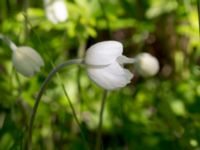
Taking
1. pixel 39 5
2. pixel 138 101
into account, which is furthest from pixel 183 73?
pixel 39 5

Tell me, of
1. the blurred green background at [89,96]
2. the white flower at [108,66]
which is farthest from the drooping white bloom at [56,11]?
the white flower at [108,66]

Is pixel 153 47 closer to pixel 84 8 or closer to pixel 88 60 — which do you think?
pixel 84 8

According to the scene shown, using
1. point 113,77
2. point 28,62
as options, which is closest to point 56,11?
point 28,62

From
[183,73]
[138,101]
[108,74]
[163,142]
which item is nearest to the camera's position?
[108,74]

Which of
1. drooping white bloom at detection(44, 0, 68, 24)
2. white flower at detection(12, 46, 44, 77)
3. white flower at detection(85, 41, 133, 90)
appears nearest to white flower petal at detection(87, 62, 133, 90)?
white flower at detection(85, 41, 133, 90)

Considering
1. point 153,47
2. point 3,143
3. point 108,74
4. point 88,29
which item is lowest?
point 153,47

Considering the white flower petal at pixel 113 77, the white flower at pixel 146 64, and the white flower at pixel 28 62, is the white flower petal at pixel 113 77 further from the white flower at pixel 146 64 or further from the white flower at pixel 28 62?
A: the white flower at pixel 146 64

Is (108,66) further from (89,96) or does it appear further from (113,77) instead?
(89,96)
